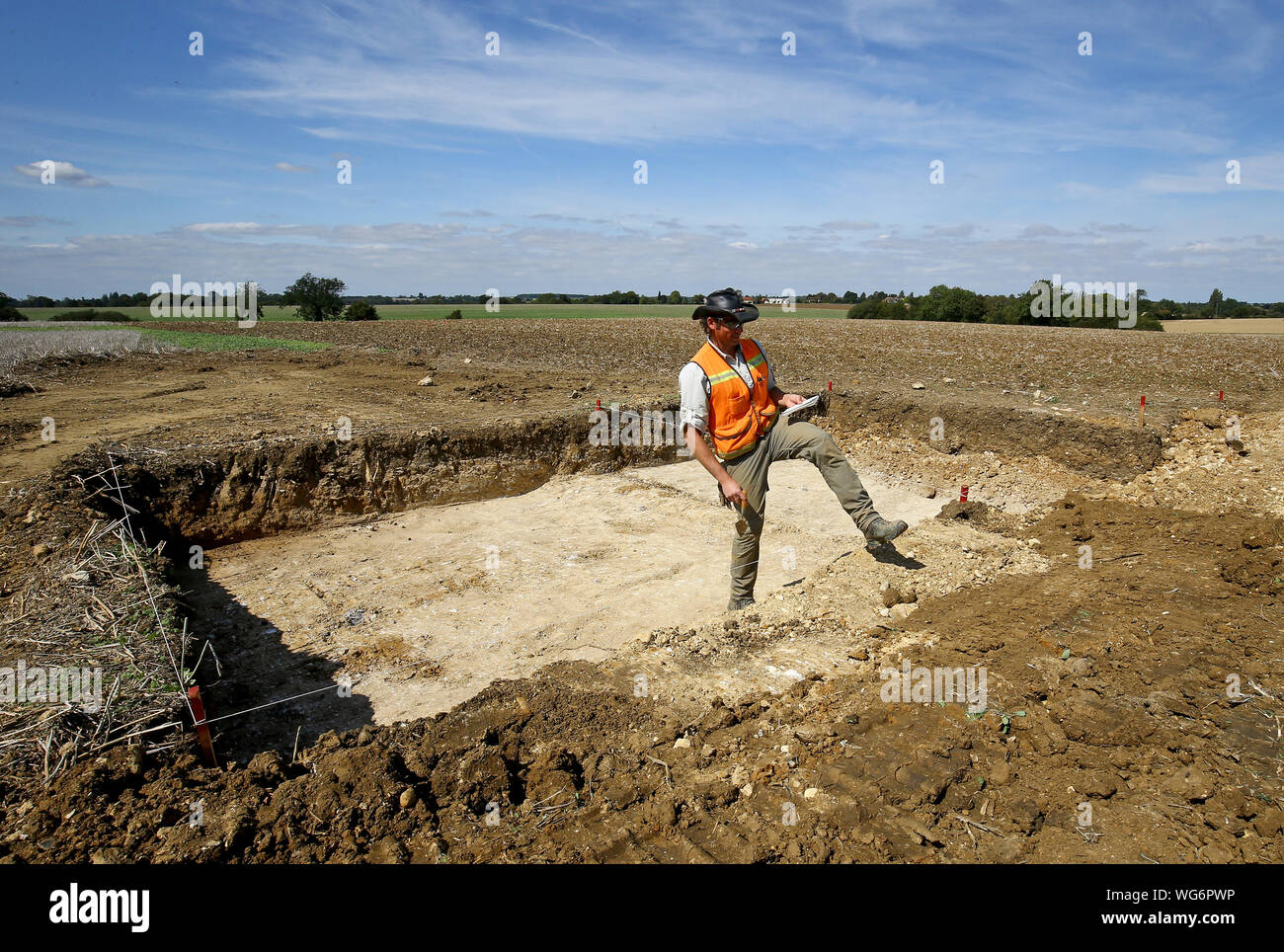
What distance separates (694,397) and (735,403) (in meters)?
0.30

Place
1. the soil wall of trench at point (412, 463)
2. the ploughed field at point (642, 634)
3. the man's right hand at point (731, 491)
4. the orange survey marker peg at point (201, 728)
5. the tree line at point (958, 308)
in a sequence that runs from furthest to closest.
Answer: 1. the tree line at point (958, 308)
2. the soil wall of trench at point (412, 463)
3. the man's right hand at point (731, 491)
4. the orange survey marker peg at point (201, 728)
5. the ploughed field at point (642, 634)

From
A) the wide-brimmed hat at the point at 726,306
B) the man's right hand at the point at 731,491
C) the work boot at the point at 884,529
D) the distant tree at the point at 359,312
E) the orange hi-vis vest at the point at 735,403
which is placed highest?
the distant tree at the point at 359,312

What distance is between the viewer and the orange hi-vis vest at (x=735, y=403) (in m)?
4.46

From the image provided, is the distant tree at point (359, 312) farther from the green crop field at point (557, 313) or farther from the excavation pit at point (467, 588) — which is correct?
the excavation pit at point (467, 588)

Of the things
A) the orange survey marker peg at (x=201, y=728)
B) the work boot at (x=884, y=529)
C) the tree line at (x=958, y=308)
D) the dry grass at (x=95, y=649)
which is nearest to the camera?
the dry grass at (x=95, y=649)

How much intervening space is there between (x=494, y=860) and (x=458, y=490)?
6960 millimetres

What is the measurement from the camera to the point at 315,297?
48.0 metres

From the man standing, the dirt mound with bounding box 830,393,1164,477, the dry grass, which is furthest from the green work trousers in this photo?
the dirt mound with bounding box 830,393,1164,477

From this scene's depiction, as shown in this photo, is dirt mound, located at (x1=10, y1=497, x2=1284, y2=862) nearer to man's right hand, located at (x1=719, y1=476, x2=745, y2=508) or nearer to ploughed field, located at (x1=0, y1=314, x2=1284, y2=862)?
ploughed field, located at (x1=0, y1=314, x2=1284, y2=862)

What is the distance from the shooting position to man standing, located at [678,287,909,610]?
4.41 metres

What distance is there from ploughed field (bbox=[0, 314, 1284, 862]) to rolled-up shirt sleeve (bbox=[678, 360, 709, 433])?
1.44 meters

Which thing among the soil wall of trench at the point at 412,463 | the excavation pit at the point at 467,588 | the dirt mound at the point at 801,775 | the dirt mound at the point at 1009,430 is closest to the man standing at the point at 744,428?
the dirt mound at the point at 801,775

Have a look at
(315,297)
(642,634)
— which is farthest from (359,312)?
(642,634)

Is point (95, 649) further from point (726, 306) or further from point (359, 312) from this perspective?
point (359, 312)
